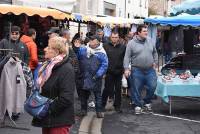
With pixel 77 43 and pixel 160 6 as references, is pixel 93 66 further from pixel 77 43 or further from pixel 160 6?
pixel 160 6

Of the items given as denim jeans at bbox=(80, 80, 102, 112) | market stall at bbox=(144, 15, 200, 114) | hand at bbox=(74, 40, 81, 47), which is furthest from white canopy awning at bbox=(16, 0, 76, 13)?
denim jeans at bbox=(80, 80, 102, 112)

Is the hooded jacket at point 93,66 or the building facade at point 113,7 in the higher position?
the building facade at point 113,7

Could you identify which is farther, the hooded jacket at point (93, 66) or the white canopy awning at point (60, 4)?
the white canopy awning at point (60, 4)

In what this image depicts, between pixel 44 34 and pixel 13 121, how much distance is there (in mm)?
7091

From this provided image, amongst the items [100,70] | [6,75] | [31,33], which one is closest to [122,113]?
[100,70]

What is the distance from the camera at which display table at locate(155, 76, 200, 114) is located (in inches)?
420

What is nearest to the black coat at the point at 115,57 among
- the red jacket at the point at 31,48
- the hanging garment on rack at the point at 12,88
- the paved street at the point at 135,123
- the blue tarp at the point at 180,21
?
the paved street at the point at 135,123

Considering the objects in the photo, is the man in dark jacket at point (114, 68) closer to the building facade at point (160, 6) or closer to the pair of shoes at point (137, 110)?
the pair of shoes at point (137, 110)

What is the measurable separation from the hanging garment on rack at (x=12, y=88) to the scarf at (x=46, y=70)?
2.86 m

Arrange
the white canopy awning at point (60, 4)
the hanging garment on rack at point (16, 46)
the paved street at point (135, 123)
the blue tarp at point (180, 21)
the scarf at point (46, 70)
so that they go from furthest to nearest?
the white canopy awning at point (60, 4)
the blue tarp at point (180, 21)
the hanging garment on rack at point (16, 46)
the paved street at point (135, 123)
the scarf at point (46, 70)

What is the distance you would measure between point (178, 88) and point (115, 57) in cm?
147

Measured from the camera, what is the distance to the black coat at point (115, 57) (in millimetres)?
10594

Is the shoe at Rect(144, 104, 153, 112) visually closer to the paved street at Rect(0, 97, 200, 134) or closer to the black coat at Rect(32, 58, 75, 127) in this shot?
the paved street at Rect(0, 97, 200, 134)

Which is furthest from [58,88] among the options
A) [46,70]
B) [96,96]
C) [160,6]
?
[160,6]
